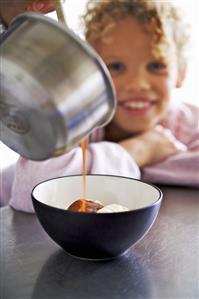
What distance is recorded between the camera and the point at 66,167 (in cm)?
80

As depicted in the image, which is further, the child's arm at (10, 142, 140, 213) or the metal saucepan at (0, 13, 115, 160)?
the child's arm at (10, 142, 140, 213)

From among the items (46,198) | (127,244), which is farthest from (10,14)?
(127,244)

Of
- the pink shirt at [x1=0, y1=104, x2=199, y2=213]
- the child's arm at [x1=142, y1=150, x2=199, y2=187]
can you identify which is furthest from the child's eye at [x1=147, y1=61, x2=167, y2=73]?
the child's arm at [x1=142, y1=150, x2=199, y2=187]

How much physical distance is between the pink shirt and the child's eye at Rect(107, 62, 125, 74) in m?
0.15

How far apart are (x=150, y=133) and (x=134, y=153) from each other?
0.29 feet

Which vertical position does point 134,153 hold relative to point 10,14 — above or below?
below

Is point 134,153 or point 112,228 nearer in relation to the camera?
point 112,228

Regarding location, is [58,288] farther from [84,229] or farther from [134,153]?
[134,153]

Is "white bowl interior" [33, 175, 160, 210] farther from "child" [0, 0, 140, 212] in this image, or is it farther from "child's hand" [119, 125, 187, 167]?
"child's hand" [119, 125, 187, 167]

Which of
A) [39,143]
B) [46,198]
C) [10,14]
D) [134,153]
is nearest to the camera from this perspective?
[39,143]

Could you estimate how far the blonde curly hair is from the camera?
1.10 meters

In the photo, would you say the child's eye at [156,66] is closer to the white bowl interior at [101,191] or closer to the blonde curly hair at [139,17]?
the blonde curly hair at [139,17]

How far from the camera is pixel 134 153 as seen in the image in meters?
Result: 1.03

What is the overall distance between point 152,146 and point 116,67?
22cm
